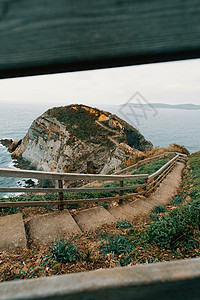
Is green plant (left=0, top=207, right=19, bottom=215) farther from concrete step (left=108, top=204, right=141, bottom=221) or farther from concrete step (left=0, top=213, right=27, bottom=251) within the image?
concrete step (left=108, top=204, right=141, bottom=221)

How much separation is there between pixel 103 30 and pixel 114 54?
0.08 m

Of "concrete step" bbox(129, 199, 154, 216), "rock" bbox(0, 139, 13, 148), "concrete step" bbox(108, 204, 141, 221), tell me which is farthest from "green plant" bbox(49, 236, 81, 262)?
"rock" bbox(0, 139, 13, 148)

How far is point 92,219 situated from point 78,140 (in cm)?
2343

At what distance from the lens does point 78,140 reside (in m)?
26.7

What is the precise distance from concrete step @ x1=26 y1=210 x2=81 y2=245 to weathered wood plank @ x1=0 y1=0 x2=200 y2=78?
9.19 ft

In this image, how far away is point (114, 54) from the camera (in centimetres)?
58

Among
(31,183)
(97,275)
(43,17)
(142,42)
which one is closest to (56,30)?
(43,17)

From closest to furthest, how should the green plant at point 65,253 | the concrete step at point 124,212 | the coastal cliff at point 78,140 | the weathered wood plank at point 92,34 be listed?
→ the weathered wood plank at point 92,34
the green plant at point 65,253
the concrete step at point 124,212
the coastal cliff at point 78,140

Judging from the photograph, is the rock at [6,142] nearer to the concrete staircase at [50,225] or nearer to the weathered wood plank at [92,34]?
the concrete staircase at [50,225]

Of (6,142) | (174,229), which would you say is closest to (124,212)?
(174,229)

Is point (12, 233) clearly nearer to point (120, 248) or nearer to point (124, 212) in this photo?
point (120, 248)

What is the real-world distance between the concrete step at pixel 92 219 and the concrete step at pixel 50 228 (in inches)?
10.8

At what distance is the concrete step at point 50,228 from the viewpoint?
109 inches

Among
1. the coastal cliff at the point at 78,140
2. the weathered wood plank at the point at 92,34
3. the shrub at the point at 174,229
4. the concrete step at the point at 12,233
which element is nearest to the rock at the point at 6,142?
the coastal cliff at the point at 78,140
